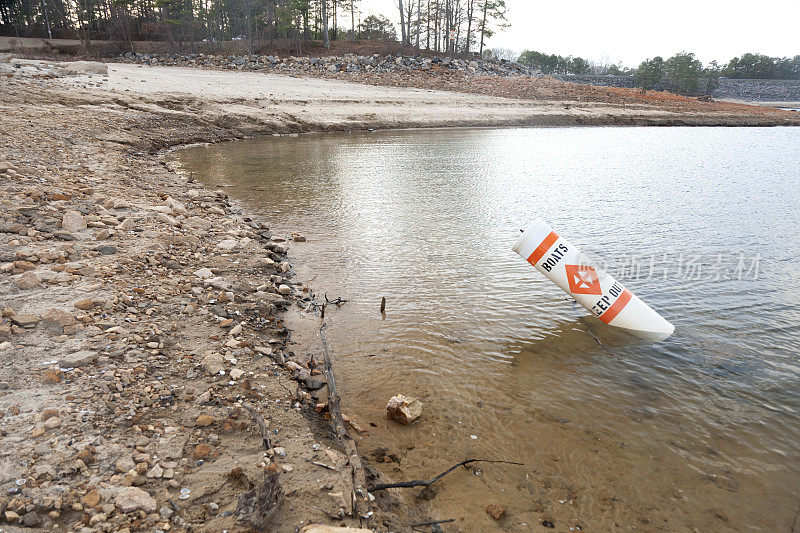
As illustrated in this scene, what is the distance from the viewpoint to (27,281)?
3980 millimetres

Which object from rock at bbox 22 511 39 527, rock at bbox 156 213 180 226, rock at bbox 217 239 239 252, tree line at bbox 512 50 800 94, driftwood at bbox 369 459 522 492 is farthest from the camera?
tree line at bbox 512 50 800 94

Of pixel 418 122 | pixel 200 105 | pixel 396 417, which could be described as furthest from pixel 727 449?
pixel 418 122

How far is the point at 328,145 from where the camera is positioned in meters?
18.8

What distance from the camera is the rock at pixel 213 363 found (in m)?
3.37

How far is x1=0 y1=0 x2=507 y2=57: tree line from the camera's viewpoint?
45906 mm

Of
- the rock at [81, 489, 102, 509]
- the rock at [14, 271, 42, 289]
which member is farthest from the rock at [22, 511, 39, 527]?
the rock at [14, 271, 42, 289]

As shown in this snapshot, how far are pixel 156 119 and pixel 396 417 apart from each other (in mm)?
18260

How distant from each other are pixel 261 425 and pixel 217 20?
6236cm

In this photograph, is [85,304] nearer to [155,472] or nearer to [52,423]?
[52,423]

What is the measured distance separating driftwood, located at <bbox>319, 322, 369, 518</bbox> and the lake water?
7.2 inches

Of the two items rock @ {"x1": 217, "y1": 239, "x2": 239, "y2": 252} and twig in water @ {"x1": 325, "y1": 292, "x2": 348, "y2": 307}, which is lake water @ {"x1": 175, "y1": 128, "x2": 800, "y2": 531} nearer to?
twig in water @ {"x1": 325, "y1": 292, "x2": 348, "y2": 307}

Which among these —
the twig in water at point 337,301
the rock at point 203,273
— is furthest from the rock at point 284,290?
the rock at point 203,273

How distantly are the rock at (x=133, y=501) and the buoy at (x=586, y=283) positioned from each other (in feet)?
12.3

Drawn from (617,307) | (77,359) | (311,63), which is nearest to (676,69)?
(311,63)
